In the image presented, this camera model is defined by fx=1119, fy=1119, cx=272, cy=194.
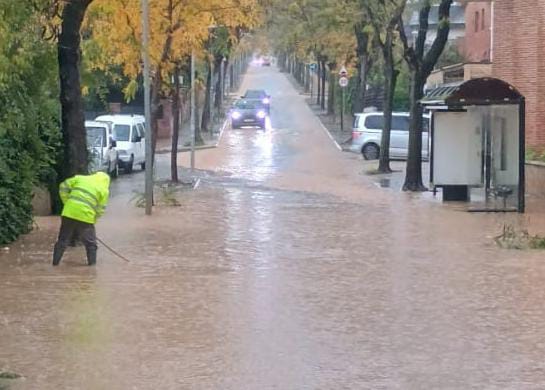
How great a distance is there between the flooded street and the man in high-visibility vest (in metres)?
0.38

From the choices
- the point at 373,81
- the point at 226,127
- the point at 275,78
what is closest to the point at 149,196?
the point at 226,127

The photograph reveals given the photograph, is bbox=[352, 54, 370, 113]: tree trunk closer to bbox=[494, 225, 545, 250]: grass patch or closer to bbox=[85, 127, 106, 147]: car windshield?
bbox=[85, 127, 106, 147]: car windshield

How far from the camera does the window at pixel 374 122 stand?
40656mm

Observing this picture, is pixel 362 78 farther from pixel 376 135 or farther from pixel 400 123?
pixel 400 123

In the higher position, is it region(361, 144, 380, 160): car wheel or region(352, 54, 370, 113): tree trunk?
region(352, 54, 370, 113): tree trunk

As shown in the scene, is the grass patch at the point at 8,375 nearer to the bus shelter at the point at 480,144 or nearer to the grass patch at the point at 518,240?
the grass patch at the point at 518,240

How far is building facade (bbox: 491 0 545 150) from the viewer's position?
28422 millimetres

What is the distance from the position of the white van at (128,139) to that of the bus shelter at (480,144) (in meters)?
11.6

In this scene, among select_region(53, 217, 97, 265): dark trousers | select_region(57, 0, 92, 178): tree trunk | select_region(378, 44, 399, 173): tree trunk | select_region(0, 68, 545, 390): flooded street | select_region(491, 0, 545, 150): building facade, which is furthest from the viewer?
select_region(378, 44, 399, 173): tree trunk

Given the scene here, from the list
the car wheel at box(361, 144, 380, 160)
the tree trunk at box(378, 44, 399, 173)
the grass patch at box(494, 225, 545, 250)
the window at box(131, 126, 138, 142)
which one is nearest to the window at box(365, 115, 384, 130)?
the car wheel at box(361, 144, 380, 160)

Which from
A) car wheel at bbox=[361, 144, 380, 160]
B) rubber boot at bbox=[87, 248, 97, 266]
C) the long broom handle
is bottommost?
the long broom handle

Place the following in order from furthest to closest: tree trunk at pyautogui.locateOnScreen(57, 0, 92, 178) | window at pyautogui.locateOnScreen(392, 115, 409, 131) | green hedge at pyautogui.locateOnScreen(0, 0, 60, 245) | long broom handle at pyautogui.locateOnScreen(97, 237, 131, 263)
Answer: window at pyautogui.locateOnScreen(392, 115, 409, 131) < tree trunk at pyautogui.locateOnScreen(57, 0, 92, 178) < green hedge at pyautogui.locateOnScreen(0, 0, 60, 245) < long broom handle at pyautogui.locateOnScreen(97, 237, 131, 263)

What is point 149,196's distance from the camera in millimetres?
21188

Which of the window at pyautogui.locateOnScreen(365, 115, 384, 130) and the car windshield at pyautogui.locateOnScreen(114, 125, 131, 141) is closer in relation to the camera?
the car windshield at pyautogui.locateOnScreen(114, 125, 131, 141)
